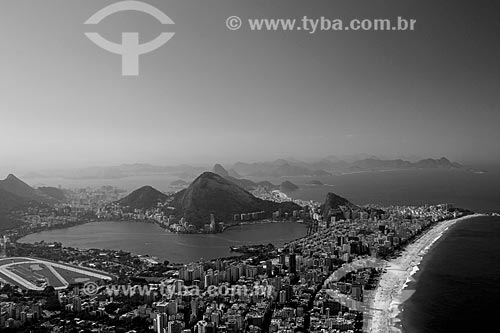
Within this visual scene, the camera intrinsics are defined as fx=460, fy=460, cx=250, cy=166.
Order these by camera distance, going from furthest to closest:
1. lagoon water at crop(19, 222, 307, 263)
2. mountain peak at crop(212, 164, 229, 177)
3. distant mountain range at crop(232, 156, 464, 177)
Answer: distant mountain range at crop(232, 156, 464, 177)
mountain peak at crop(212, 164, 229, 177)
lagoon water at crop(19, 222, 307, 263)

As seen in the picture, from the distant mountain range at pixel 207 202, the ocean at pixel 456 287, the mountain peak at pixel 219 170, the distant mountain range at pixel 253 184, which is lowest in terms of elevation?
the ocean at pixel 456 287

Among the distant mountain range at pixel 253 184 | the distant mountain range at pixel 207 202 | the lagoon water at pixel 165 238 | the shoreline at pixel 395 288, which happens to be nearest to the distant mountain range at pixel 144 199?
the distant mountain range at pixel 207 202

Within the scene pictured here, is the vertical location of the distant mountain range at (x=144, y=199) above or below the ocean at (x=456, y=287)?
above

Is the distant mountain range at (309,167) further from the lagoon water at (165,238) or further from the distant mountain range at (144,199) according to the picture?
the lagoon water at (165,238)

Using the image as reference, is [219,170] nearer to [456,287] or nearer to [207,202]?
[207,202]

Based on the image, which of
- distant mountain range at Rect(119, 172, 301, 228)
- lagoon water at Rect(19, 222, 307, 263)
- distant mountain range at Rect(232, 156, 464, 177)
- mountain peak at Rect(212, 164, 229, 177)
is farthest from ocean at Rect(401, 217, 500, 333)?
distant mountain range at Rect(232, 156, 464, 177)

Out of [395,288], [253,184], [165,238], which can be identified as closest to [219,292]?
[395,288]

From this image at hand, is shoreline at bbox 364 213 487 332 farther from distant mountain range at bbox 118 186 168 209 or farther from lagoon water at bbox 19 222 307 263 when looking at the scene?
distant mountain range at bbox 118 186 168 209
